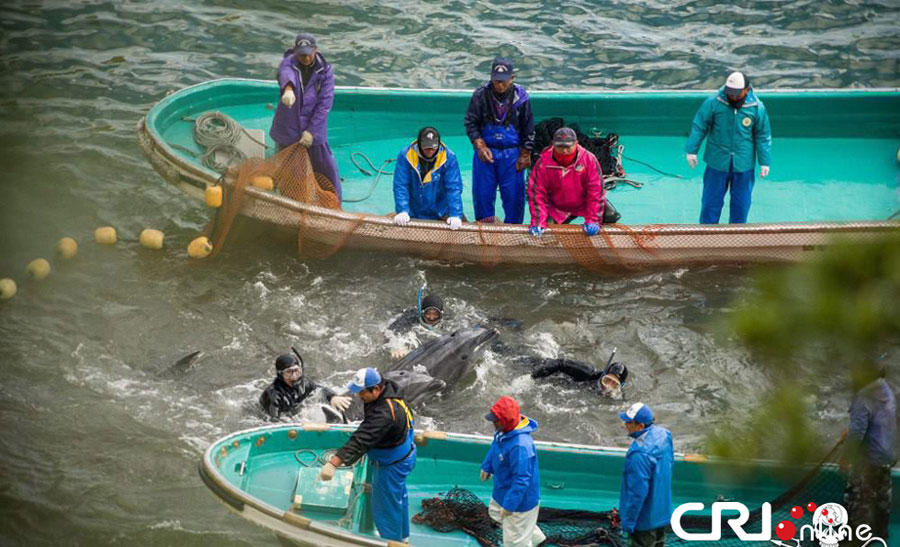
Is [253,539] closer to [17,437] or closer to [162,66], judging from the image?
[17,437]

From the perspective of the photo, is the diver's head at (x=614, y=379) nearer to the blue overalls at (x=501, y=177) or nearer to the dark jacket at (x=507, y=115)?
the blue overalls at (x=501, y=177)

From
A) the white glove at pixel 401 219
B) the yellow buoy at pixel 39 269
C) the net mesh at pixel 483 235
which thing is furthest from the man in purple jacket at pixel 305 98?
the yellow buoy at pixel 39 269

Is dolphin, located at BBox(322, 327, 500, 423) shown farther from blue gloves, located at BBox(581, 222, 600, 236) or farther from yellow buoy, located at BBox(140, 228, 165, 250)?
yellow buoy, located at BBox(140, 228, 165, 250)

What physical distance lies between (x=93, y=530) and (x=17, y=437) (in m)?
A: 1.57

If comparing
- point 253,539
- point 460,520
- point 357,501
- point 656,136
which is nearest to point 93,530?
point 253,539

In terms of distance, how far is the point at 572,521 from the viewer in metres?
8.59

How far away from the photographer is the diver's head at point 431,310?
11102mm

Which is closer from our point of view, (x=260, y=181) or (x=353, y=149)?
(x=260, y=181)

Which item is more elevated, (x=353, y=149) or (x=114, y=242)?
(x=353, y=149)

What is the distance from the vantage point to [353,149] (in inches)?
560

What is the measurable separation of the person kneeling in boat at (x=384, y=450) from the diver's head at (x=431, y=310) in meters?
2.74

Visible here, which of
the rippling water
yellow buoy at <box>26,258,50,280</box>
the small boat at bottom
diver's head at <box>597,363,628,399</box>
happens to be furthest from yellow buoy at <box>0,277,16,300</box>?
diver's head at <box>597,363,628,399</box>

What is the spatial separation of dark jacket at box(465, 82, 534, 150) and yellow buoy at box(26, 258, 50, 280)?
17.8ft

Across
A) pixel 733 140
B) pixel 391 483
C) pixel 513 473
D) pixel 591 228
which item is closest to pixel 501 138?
pixel 591 228
